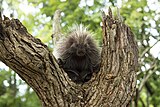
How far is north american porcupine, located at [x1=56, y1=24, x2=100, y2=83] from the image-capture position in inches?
155

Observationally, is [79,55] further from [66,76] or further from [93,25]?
[93,25]

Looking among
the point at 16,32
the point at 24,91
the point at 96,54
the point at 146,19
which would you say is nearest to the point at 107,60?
the point at 96,54

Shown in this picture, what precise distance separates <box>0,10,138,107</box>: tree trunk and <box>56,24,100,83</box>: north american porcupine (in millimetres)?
331

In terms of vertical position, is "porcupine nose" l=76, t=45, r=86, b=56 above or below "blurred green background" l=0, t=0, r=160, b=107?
below

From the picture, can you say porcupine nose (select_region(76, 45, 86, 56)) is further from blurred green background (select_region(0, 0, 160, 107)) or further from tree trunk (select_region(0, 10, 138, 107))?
blurred green background (select_region(0, 0, 160, 107))

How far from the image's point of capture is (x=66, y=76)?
357cm

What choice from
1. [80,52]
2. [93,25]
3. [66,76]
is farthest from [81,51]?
[93,25]

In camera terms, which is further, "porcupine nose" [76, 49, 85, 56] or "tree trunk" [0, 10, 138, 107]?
"porcupine nose" [76, 49, 85, 56]

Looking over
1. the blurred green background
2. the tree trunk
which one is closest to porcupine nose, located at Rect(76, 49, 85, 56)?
the tree trunk

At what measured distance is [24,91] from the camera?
979cm

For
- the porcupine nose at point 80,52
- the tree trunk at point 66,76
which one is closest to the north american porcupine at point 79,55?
the porcupine nose at point 80,52

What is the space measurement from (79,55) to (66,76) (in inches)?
17.5

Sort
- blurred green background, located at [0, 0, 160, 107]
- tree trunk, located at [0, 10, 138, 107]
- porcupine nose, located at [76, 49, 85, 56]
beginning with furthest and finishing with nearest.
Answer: blurred green background, located at [0, 0, 160, 107] < porcupine nose, located at [76, 49, 85, 56] < tree trunk, located at [0, 10, 138, 107]

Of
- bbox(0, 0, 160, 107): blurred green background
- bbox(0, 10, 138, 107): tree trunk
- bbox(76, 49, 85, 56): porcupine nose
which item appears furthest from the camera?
bbox(0, 0, 160, 107): blurred green background
